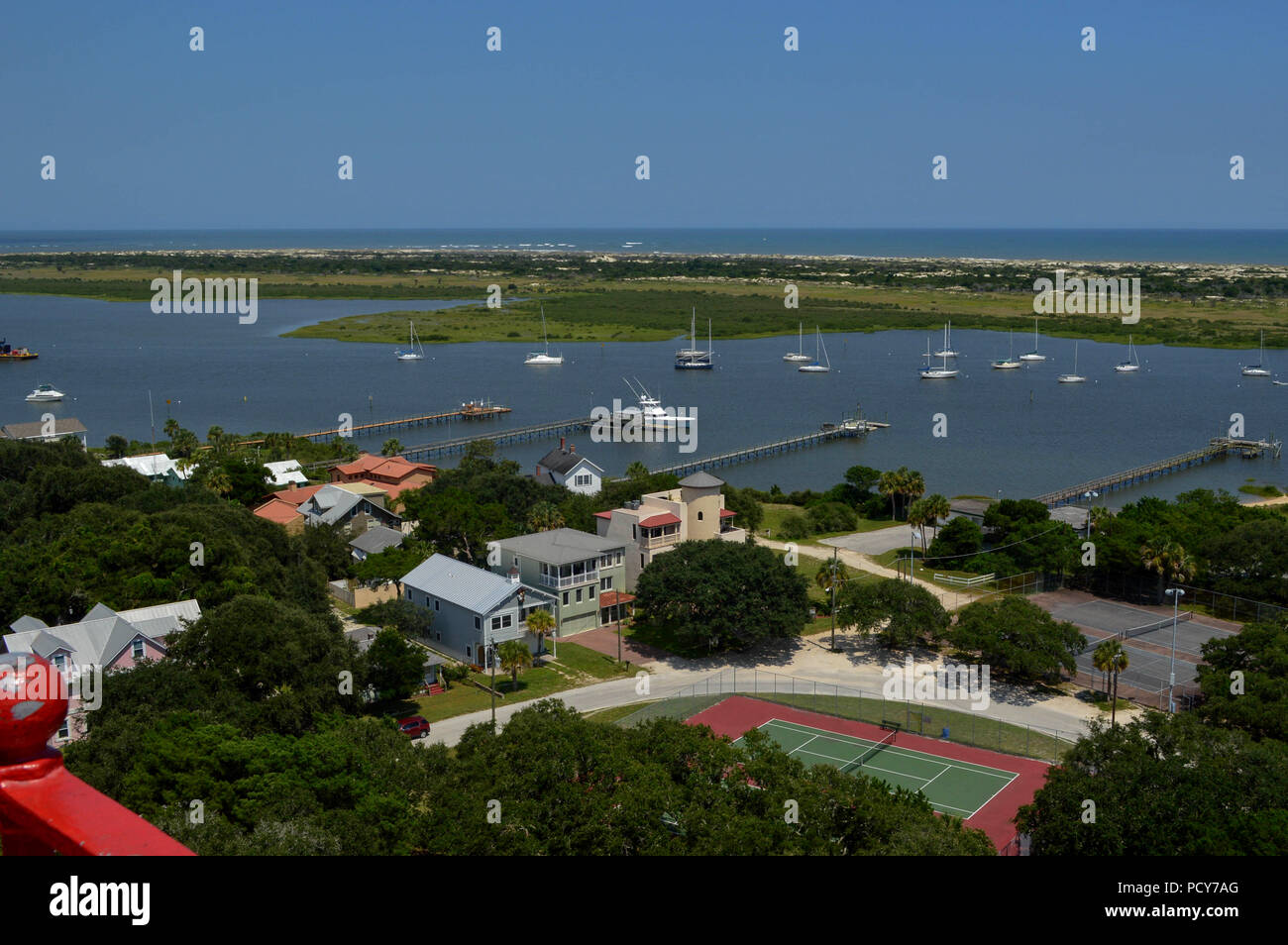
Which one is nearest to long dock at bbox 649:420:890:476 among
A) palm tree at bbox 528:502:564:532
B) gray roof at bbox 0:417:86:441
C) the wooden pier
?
palm tree at bbox 528:502:564:532

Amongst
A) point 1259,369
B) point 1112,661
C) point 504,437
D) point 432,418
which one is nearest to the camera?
point 1112,661

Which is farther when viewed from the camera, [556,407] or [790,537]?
[556,407]

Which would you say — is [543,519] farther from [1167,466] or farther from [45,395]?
[45,395]

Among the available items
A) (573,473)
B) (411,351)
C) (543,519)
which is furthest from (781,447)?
(411,351)

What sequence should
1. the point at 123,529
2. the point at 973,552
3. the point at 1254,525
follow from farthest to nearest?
the point at 973,552, the point at 1254,525, the point at 123,529
